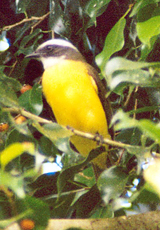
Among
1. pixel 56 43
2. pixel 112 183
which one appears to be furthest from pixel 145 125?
pixel 56 43

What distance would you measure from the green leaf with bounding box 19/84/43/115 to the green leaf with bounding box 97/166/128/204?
0.60 m

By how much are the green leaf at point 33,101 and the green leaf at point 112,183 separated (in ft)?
1.98

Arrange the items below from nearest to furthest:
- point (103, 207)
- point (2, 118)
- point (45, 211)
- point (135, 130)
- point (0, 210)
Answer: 1. point (45, 211)
2. point (0, 210)
3. point (2, 118)
4. point (103, 207)
5. point (135, 130)

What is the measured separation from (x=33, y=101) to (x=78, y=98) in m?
0.52

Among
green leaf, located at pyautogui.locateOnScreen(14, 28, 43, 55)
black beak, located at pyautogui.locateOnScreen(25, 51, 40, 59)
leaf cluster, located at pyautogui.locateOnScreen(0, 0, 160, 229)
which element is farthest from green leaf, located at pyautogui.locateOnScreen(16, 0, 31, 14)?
black beak, located at pyautogui.locateOnScreen(25, 51, 40, 59)

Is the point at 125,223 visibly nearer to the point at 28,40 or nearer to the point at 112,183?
the point at 112,183

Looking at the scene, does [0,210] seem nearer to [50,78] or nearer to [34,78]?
[50,78]

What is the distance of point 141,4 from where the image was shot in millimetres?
2359

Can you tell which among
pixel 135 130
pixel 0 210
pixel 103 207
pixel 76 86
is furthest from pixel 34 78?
pixel 0 210

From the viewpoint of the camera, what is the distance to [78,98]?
2.93 metres

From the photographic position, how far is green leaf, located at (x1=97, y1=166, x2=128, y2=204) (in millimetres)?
1988

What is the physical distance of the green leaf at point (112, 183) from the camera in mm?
1988

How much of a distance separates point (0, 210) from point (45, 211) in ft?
1.04

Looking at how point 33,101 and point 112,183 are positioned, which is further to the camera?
point 33,101
